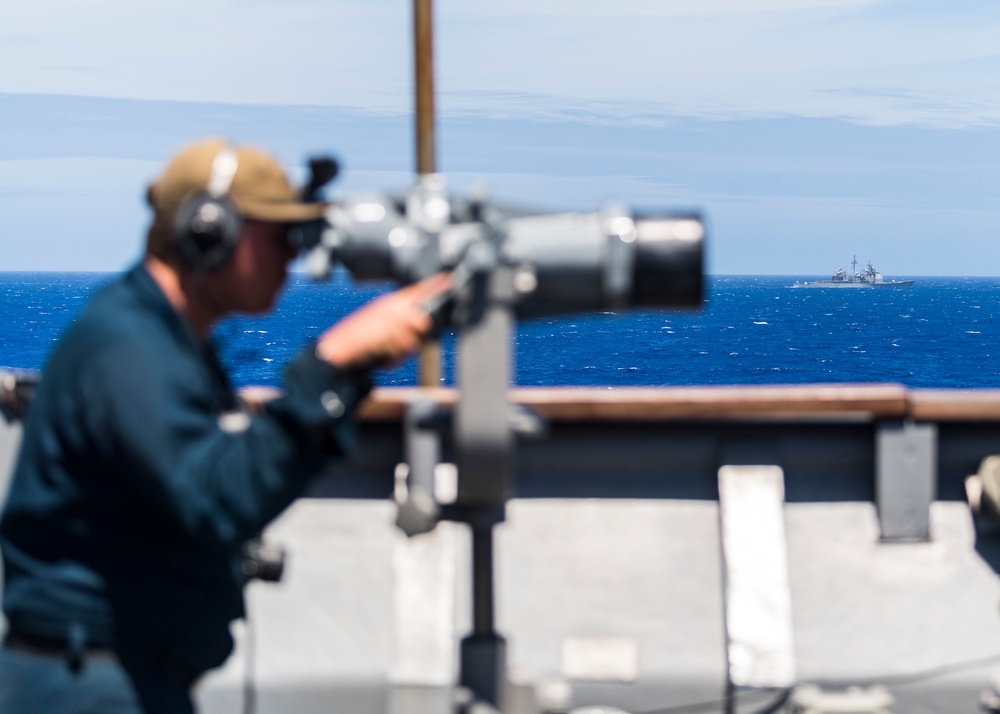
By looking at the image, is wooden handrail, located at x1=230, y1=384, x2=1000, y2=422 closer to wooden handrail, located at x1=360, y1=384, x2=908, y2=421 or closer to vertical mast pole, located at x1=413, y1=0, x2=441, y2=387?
wooden handrail, located at x1=360, y1=384, x2=908, y2=421

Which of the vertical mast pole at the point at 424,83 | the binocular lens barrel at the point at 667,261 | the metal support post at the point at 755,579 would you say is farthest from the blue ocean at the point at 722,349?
the binocular lens barrel at the point at 667,261

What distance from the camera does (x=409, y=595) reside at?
180 inches

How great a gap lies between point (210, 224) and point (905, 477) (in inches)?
116

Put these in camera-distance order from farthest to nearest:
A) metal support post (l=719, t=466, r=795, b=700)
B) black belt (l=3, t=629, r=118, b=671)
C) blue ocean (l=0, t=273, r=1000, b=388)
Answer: blue ocean (l=0, t=273, r=1000, b=388), metal support post (l=719, t=466, r=795, b=700), black belt (l=3, t=629, r=118, b=671)

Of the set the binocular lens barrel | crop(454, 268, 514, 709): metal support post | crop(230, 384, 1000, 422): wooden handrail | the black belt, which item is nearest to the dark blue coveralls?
the black belt

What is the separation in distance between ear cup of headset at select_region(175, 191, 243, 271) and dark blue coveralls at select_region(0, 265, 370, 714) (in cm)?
12

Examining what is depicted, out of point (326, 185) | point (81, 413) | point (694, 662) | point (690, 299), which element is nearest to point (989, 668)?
point (694, 662)

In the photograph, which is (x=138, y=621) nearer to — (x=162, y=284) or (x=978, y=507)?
(x=162, y=284)

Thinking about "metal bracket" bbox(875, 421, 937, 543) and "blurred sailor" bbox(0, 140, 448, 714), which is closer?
"blurred sailor" bbox(0, 140, 448, 714)

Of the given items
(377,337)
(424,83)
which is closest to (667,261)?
(377,337)

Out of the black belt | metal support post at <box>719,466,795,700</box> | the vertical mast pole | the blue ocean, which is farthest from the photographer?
the blue ocean

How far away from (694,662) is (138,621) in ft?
8.22

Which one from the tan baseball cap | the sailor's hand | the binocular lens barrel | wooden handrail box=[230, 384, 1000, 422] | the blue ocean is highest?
the tan baseball cap

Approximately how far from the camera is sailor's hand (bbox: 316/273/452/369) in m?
2.30
